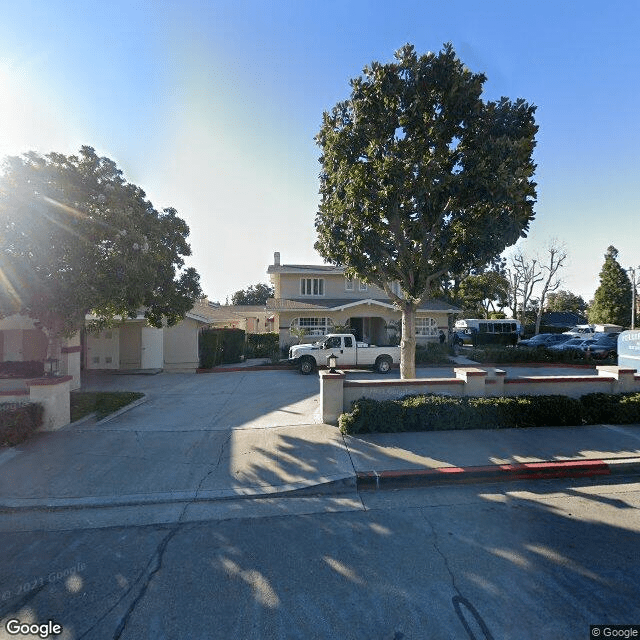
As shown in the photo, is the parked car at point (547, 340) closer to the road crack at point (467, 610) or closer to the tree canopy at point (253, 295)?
the road crack at point (467, 610)

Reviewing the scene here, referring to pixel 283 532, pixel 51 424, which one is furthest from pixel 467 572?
pixel 51 424

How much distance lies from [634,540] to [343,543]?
328cm

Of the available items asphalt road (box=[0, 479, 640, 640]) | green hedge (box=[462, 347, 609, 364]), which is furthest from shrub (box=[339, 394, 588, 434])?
green hedge (box=[462, 347, 609, 364])

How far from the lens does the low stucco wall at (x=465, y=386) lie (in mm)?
8859

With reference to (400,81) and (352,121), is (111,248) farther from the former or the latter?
(400,81)

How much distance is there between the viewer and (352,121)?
10.1 metres

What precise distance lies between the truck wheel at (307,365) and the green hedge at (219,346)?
5.19 m

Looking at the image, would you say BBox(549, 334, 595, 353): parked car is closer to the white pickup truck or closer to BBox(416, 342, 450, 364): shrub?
BBox(416, 342, 450, 364): shrub

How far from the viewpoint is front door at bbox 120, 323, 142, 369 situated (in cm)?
1878

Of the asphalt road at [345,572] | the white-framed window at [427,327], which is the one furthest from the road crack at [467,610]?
the white-framed window at [427,327]

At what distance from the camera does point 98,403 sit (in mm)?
10930

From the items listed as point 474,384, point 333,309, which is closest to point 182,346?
point 333,309

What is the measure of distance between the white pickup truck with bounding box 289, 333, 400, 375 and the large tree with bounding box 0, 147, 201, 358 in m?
8.37

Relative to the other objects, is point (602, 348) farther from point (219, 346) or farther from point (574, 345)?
point (219, 346)
